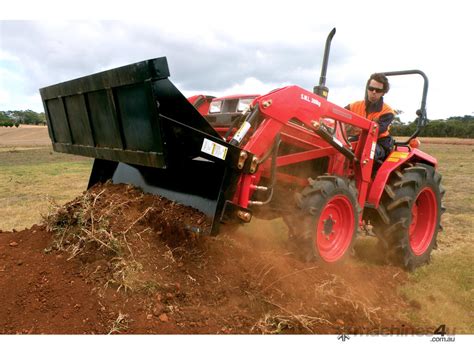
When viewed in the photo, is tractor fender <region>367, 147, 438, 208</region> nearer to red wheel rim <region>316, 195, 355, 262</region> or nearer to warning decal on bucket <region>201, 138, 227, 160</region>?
red wheel rim <region>316, 195, 355, 262</region>

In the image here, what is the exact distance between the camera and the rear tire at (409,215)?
5.19 metres

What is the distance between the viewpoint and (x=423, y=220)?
5938 mm

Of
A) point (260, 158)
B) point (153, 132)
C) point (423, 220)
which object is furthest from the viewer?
point (423, 220)

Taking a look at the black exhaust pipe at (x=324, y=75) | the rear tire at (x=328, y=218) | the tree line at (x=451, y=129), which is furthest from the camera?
the tree line at (x=451, y=129)

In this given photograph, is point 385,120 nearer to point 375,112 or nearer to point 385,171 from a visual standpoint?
point 375,112

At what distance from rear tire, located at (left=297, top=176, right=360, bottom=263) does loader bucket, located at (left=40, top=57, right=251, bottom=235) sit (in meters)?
0.92

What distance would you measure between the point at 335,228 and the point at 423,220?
6.25 feet

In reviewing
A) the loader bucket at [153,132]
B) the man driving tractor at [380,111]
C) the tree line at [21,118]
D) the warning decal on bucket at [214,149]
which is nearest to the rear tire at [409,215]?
the man driving tractor at [380,111]

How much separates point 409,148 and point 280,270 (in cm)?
284

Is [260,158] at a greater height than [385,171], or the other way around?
[260,158]

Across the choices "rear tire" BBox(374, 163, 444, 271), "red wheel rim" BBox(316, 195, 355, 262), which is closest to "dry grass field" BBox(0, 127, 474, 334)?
"rear tire" BBox(374, 163, 444, 271)

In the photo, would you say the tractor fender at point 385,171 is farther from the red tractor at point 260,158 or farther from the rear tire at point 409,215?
the rear tire at point 409,215

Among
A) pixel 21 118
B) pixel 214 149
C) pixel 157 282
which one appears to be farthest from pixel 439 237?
pixel 21 118

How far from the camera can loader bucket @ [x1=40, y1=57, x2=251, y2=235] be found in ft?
11.2
